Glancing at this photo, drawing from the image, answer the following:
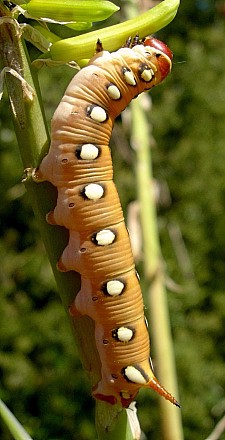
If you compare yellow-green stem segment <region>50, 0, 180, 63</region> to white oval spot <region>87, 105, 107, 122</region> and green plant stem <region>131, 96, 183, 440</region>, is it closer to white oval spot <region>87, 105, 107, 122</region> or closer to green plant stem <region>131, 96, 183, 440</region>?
white oval spot <region>87, 105, 107, 122</region>

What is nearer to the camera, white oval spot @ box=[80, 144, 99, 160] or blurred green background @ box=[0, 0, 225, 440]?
white oval spot @ box=[80, 144, 99, 160]

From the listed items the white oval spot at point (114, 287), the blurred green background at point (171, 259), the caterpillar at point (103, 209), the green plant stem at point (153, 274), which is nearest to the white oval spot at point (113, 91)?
the caterpillar at point (103, 209)

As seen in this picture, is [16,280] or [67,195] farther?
[16,280]

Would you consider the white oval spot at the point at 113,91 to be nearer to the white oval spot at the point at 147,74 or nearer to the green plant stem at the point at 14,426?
the white oval spot at the point at 147,74

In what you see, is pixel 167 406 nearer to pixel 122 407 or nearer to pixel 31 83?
pixel 122 407

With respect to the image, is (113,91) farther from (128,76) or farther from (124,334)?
(124,334)

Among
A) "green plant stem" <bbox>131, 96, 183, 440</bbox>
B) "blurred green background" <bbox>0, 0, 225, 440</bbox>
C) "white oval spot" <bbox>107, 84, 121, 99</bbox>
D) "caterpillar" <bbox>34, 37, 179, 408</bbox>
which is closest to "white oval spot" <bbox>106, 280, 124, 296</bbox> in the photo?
"caterpillar" <bbox>34, 37, 179, 408</bbox>

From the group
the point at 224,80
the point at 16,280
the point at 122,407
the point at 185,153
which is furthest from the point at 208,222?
the point at 122,407
